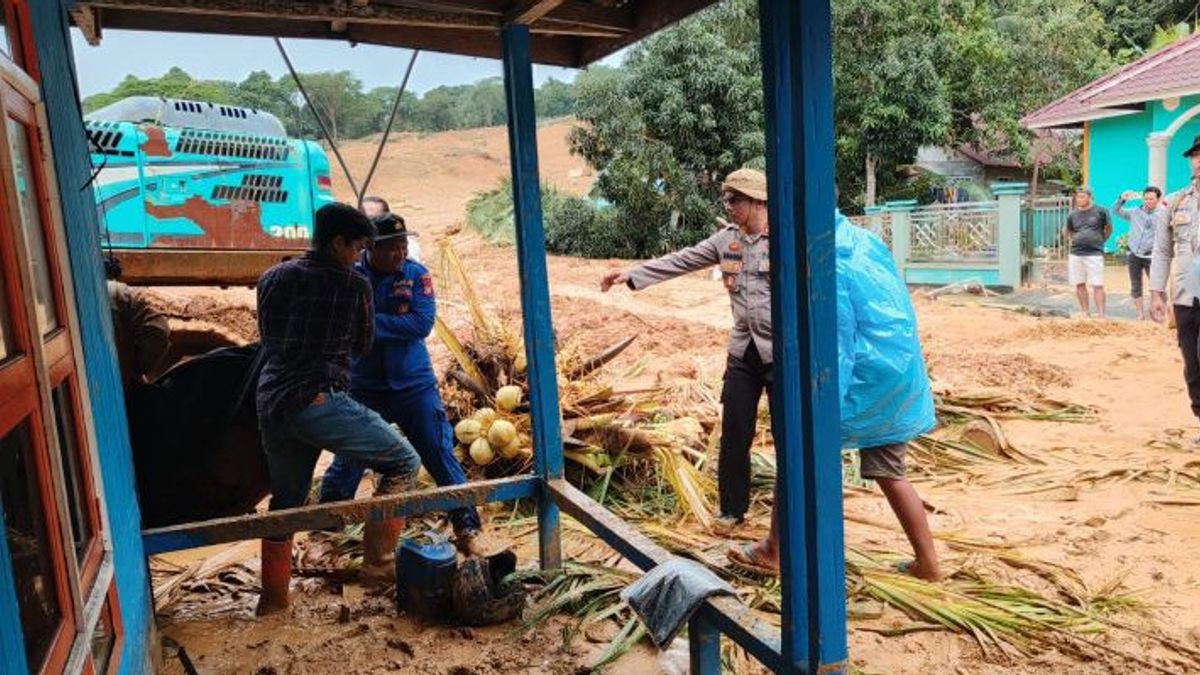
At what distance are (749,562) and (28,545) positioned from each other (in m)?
3.05

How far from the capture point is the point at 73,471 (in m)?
2.34

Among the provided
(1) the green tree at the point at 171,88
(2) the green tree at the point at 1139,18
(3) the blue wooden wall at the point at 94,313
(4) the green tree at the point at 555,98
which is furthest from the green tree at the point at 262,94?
(3) the blue wooden wall at the point at 94,313

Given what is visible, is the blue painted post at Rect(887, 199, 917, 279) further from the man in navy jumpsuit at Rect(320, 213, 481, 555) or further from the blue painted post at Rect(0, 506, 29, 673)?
the blue painted post at Rect(0, 506, 29, 673)

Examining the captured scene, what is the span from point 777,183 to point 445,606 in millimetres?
2389

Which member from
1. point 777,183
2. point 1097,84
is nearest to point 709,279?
point 1097,84

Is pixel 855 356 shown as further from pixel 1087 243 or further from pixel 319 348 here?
pixel 1087 243

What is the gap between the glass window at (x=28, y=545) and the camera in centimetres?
175

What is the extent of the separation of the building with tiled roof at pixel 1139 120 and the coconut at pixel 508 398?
14.2m

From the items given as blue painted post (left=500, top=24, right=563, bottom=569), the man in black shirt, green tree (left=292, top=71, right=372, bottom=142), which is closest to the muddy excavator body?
blue painted post (left=500, top=24, right=563, bottom=569)

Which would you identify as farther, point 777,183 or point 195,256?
point 195,256

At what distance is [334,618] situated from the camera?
12.9ft

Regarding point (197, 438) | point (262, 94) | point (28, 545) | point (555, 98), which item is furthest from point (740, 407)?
point (555, 98)

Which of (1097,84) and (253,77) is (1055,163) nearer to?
(1097,84)

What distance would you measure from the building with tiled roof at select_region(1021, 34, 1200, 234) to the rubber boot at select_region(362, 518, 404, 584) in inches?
611
